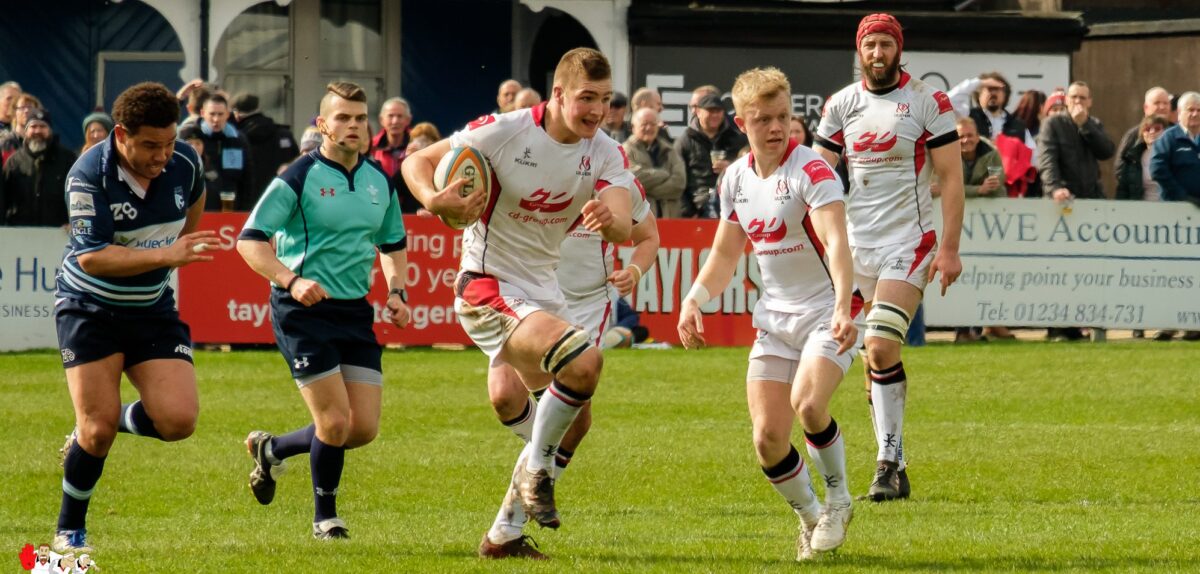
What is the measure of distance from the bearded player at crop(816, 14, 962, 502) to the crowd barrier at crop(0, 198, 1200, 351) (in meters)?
7.64

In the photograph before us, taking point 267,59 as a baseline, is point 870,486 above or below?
below

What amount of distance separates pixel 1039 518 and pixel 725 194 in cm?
246

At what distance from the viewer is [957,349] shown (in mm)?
Answer: 17781

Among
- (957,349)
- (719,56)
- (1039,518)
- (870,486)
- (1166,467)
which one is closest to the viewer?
(1039,518)

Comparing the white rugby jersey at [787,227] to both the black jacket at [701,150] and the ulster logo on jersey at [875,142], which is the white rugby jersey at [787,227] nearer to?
the ulster logo on jersey at [875,142]

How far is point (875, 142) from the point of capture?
1012 centimetres

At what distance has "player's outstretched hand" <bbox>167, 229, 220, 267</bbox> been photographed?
7.77 metres

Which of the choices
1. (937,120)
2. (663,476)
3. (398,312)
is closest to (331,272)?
(398,312)

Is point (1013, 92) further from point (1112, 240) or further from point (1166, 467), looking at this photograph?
point (1166, 467)

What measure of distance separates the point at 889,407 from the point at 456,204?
3609 millimetres

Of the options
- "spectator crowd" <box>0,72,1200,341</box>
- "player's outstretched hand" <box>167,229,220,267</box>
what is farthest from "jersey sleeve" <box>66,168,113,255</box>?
"spectator crowd" <box>0,72,1200,341</box>

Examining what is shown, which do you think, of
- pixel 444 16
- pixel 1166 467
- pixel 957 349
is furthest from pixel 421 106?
pixel 1166 467

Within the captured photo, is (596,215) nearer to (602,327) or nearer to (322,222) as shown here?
(322,222)

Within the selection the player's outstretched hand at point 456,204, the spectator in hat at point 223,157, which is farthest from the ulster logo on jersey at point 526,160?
the spectator in hat at point 223,157
